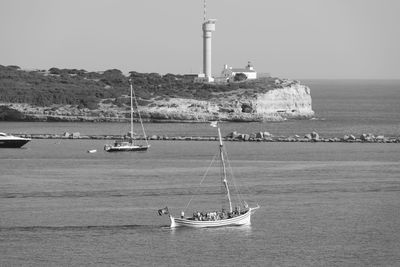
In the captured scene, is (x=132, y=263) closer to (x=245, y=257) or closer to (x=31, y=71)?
(x=245, y=257)

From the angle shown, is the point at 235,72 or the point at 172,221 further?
the point at 235,72

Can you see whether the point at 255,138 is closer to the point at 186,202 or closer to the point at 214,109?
the point at 214,109

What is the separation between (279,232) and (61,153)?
38.9m

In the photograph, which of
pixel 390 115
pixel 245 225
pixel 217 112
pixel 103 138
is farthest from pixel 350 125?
pixel 245 225

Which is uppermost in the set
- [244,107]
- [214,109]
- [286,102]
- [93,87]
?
[93,87]

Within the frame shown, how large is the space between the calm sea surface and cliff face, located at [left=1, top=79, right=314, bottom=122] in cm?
2863

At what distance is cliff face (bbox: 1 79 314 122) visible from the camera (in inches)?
4988

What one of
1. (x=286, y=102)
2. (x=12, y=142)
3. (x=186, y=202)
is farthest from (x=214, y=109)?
(x=186, y=202)

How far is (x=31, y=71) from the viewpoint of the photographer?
165 metres

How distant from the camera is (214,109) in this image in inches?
5064

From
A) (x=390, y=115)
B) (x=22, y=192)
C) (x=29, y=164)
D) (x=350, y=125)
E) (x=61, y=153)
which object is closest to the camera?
(x=22, y=192)

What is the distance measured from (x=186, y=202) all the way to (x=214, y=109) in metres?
68.9

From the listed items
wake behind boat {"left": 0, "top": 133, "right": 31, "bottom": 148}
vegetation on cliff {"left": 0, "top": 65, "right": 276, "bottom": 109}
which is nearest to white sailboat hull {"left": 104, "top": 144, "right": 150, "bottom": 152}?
wake behind boat {"left": 0, "top": 133, "right": 31, "bottom": 148}

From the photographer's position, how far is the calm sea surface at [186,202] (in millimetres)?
47344
